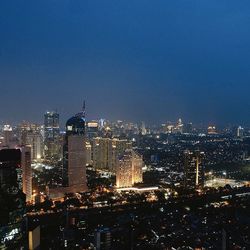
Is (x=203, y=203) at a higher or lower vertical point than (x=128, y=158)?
lower

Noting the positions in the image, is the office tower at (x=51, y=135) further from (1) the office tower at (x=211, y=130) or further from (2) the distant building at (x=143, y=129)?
(1) the office tower at (x=211, y=130)

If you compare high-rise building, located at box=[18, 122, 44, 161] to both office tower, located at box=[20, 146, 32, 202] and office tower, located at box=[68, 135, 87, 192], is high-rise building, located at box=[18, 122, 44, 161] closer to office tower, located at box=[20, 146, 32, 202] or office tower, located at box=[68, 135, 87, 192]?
office tower, located at box=[68, 135, 87, 192]

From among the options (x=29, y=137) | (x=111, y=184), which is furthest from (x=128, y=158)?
(x=29, y=137)

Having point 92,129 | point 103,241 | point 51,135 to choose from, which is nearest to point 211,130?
point 92,129

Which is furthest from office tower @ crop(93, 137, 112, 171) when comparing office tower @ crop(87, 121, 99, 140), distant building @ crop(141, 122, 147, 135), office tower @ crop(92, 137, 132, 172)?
distant building @ crop(141, 122, 147, 135)

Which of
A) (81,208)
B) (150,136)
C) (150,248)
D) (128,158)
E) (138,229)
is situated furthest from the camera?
(150,136)

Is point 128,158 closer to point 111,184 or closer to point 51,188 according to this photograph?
point 111,184

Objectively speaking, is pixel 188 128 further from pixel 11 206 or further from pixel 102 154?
pixel 11 206
